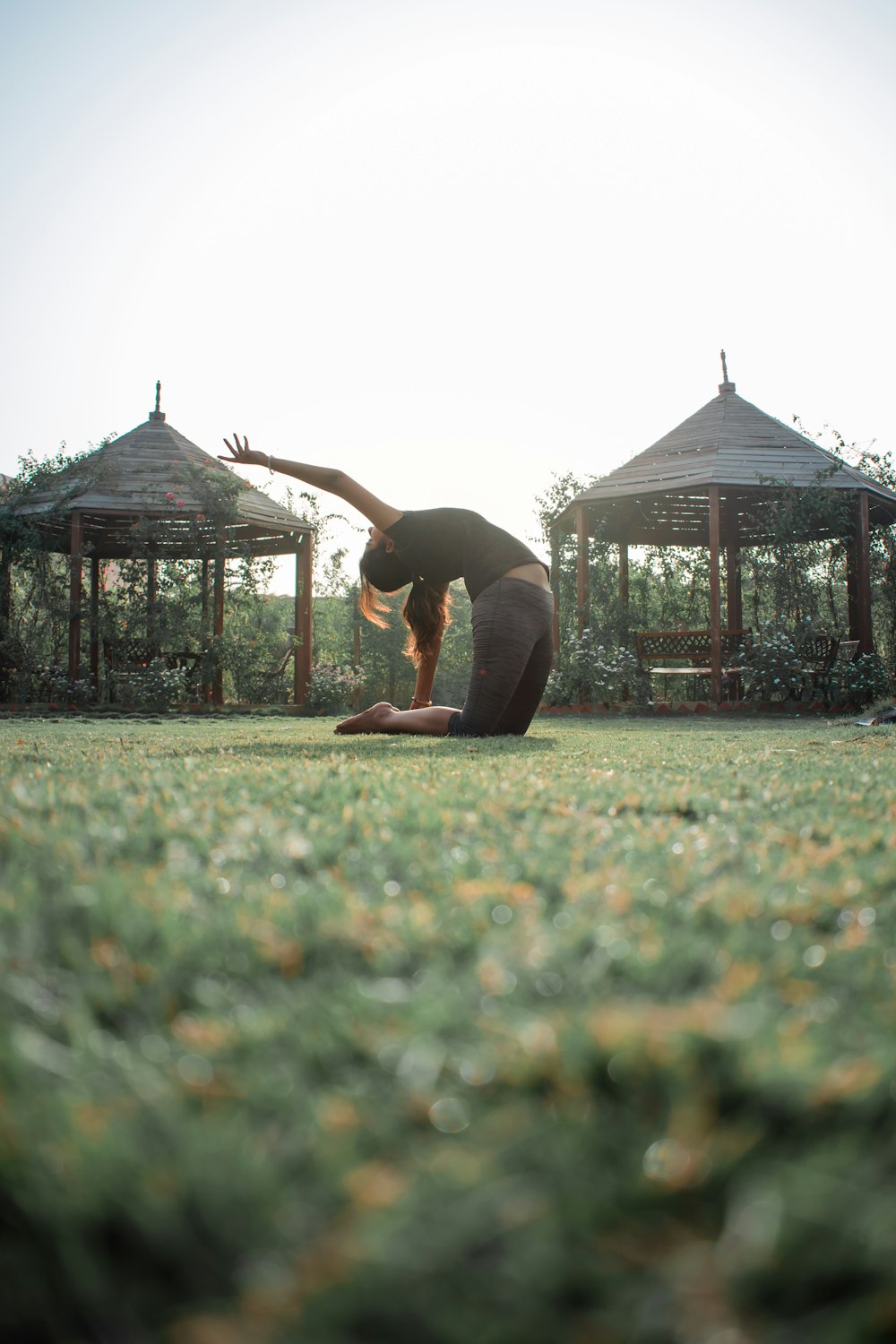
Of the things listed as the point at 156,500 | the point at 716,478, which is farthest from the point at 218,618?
the point at 716,478

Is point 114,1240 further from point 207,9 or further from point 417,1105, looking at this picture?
point 207,9

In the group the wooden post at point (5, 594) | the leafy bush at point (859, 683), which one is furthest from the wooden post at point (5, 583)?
the leafy bush at point (859, 683)

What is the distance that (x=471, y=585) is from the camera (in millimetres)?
4812

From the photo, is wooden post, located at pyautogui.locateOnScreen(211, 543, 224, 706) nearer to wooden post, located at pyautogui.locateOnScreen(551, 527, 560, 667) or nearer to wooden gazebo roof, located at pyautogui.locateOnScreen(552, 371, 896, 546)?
wooden post, located at pyautogui.locateOnScreen(551, 527, 560, 667)

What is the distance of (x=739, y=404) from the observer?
13.7 meters

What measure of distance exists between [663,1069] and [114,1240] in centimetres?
30

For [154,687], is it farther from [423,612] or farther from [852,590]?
[852,590]

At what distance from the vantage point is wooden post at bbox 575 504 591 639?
1284 centimetres

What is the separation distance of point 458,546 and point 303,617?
9.81 meters

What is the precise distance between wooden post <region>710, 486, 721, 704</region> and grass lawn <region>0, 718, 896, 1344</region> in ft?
35.4

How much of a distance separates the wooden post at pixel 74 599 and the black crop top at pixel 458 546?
9020mm

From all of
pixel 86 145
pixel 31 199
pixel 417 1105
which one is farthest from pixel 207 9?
pixel 417 1105

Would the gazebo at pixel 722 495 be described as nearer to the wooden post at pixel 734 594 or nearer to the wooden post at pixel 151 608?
the wooden post at pixel 734 594

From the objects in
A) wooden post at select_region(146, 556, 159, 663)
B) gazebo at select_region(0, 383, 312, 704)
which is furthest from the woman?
gazebo at select_region(0, 383, 312, 704)
